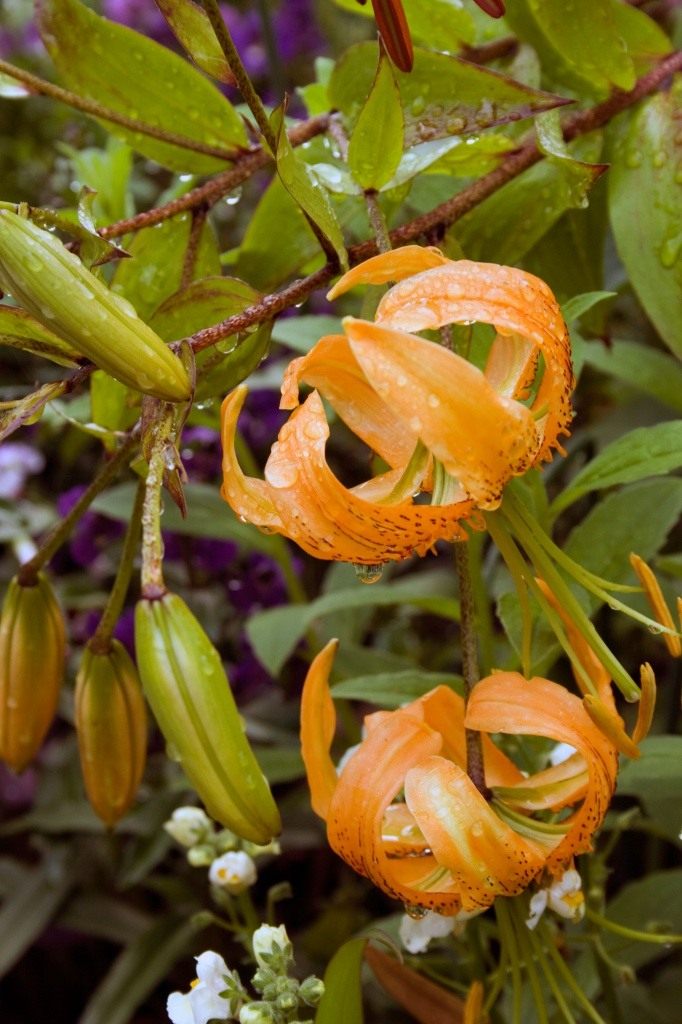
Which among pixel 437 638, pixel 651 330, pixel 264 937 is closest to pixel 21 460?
pixel 437 638

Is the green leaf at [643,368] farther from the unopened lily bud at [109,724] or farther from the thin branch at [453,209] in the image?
the unopened lily bud at [109,724]

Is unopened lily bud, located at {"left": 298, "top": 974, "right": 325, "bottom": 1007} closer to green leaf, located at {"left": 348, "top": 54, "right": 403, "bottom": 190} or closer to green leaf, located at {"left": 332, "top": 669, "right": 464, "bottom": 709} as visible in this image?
green leaf, located at {"left": 332, "top": 669, "right": 464, "bottom": 709}

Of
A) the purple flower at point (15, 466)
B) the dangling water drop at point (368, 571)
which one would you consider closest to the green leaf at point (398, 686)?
the dangling water drop at point (368, 571)

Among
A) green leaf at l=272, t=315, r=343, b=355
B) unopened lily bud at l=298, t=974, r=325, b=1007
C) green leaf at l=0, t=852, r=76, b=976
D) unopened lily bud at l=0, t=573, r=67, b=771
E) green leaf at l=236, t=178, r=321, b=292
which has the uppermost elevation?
green leaf at l=236, t=178, r=321, b=292

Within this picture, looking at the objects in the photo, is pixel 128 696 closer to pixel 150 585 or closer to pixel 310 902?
pixel 150 585

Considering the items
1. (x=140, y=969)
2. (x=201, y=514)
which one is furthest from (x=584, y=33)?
(x=140, y=969)

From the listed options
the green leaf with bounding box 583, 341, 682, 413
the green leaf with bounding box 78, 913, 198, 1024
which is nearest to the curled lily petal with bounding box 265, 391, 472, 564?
the green leaf with bounding box 583, 341, 682, 413

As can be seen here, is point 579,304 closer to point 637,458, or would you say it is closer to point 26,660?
point 637,458
